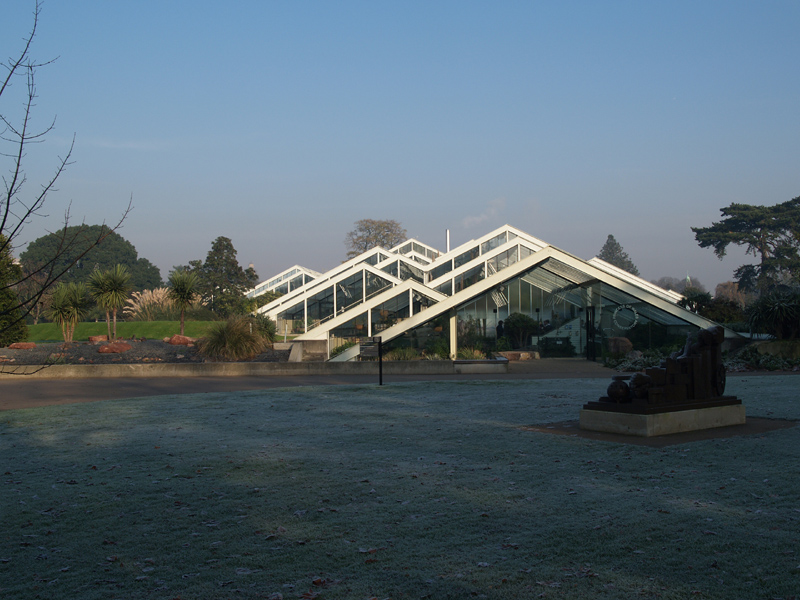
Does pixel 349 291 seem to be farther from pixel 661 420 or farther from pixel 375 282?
pixel 661 420

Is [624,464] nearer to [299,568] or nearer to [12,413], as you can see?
[299,568]

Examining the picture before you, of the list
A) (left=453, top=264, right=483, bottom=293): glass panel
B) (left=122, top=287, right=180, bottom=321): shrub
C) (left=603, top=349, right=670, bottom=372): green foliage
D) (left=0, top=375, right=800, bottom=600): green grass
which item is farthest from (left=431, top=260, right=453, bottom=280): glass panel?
(left=0, top=375, right=800, bottom=600): green grass

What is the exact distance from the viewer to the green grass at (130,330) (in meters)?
38.6

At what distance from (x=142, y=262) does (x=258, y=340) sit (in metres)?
85.6

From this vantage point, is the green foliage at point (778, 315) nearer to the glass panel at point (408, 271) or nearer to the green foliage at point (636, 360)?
the green foliage at point (636, 360)

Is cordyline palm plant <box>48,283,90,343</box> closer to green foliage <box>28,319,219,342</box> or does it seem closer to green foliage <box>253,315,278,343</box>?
green foliage <box>253,315,278,343</box>

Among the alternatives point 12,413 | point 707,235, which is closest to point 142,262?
point 707,235

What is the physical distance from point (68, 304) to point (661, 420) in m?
25.0

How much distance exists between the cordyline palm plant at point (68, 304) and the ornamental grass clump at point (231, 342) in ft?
20.2

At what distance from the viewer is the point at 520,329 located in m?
27.7

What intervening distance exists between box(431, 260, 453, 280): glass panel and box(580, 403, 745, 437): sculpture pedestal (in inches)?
1557

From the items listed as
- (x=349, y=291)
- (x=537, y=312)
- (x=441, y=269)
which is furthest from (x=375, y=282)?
(x=537, y=312)

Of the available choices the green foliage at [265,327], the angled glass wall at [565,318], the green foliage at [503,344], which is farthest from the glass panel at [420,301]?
the green foliage at [265,327]

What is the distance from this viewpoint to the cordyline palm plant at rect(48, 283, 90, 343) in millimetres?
26297
